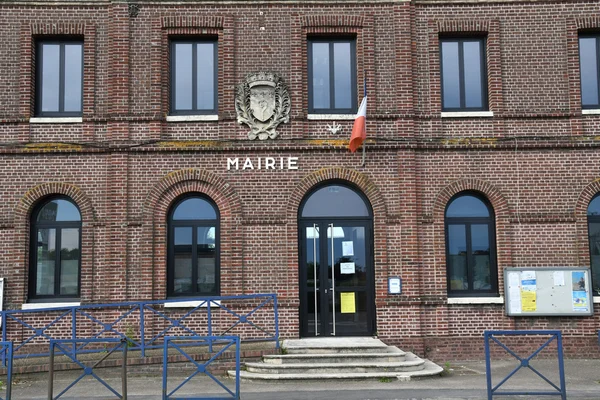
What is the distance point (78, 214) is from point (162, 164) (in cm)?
205

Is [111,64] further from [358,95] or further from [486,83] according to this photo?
[486,83]

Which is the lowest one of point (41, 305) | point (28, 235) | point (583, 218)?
point (41, 305)

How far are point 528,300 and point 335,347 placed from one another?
4264mm

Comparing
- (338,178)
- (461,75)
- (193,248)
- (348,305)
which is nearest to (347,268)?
(348,305)

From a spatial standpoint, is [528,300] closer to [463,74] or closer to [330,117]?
[463,74]

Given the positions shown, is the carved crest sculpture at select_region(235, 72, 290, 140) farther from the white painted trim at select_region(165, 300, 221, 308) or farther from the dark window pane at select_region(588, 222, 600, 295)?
the dark window pane at select_region(588, 222, 600, 295)

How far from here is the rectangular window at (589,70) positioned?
48.4 ft

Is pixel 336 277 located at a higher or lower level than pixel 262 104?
lower

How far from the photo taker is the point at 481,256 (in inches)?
568

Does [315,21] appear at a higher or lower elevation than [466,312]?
higher

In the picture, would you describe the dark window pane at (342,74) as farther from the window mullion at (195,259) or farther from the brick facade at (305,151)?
the window mullion at (195,259)

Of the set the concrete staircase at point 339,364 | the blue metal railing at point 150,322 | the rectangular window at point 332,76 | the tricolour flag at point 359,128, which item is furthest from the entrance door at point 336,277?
the rectangular window at point 332,76

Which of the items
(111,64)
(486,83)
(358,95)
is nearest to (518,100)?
(486,83)

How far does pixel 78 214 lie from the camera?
564 inches
